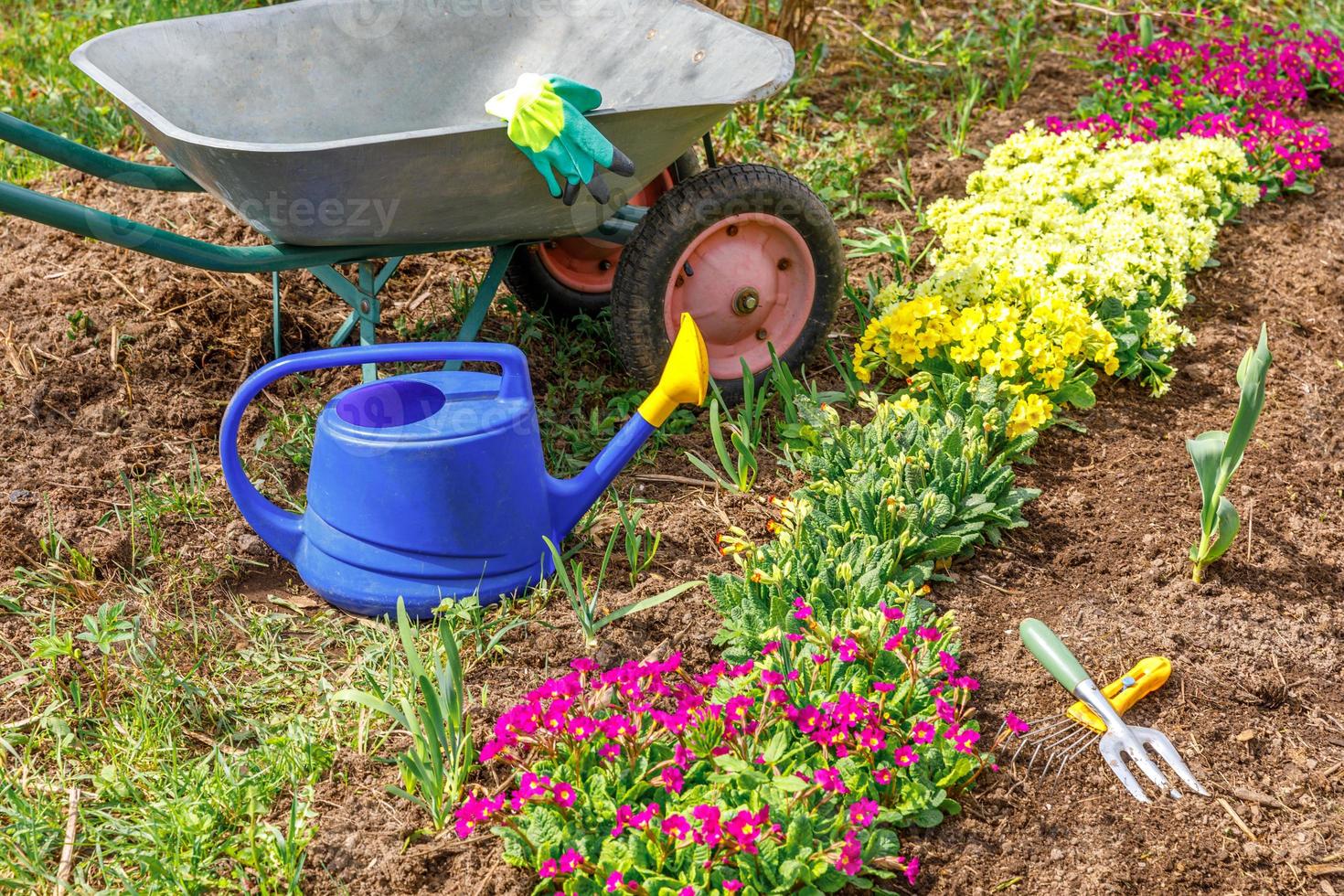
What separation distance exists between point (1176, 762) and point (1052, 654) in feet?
0.81

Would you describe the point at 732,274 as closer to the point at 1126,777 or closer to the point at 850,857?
the point at 1126,777

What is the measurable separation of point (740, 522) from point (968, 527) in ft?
1.52

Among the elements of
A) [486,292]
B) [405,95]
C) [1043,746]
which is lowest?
[1043,746]

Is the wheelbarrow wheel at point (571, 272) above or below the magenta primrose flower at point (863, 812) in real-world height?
above

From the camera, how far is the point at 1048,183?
3.30m

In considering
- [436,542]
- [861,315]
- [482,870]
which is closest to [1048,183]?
[861,315]

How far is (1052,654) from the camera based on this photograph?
6.45 ft

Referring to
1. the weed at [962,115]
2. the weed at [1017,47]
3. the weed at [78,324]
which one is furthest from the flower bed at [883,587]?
the weed at [78,324]

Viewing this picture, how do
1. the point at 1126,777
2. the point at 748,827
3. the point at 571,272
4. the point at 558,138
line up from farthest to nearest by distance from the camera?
the point at 571,272 → the point at 558,138 → the point at 1126,777 → the point at 748,827

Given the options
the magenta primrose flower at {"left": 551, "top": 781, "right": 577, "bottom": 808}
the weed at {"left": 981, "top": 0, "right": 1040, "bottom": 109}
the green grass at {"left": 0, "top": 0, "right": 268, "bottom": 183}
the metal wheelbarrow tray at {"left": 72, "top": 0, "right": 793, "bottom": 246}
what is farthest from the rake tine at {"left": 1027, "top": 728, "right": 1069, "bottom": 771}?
the green grass at {"left": 0, "top": 0, "right": 268, "bottom": 183}

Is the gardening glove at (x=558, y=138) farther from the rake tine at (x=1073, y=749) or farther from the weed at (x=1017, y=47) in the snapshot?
the weed at (x=1017, y=47)

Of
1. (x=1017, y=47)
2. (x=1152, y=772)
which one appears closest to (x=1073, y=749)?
(x=1152, y=772)

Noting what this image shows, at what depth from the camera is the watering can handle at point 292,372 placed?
200 centimetres

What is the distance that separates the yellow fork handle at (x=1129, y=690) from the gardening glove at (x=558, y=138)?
4.12ft
